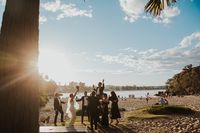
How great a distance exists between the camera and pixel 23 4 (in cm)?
462

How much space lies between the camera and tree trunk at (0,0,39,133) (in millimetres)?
4374

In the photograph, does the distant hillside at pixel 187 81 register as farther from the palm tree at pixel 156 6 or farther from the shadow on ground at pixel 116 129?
the palm tree at pixel 156 6

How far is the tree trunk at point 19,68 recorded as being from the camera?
14.3 feet

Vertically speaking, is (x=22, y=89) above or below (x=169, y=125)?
above

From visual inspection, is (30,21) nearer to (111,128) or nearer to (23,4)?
(23,4)

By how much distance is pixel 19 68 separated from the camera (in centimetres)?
447

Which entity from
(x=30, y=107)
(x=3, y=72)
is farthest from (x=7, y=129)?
(x=3, y=72)

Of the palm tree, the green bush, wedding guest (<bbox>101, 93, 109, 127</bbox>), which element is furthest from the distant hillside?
the palm tree

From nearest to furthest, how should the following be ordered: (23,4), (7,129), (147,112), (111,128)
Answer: (7,129)
(23,4)
(111,128)
(147,112)

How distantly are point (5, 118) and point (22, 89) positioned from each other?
46 centimetres

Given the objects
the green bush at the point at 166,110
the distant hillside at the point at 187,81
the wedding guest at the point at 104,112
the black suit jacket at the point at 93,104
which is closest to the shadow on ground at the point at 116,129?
the wedding guest at the point at 104,112

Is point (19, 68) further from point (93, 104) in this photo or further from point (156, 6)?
point (93, 104)

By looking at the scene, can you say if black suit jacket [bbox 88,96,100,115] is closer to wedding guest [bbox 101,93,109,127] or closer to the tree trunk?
wedding guest [bbox 101,93,109,127]

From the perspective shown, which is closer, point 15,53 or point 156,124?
point 15,53
